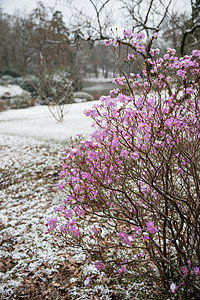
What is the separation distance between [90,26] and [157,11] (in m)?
2.34

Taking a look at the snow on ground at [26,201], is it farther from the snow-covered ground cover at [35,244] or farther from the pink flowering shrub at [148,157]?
the pink flowering shrub at [148,157]

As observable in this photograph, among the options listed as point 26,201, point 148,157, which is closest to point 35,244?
point 26,201

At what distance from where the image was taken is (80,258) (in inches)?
121

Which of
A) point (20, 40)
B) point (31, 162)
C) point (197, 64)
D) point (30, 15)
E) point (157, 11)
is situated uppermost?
point (30, 15)

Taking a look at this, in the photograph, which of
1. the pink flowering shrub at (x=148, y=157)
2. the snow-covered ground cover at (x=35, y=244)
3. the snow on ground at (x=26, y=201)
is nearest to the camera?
the pink flowering shrub at (x=148, y=157)

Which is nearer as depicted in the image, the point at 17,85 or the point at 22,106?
the point at 22,106

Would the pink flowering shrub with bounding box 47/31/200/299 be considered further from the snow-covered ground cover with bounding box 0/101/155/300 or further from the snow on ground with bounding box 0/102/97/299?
the snow on ground with bounding box 0/102/97/299

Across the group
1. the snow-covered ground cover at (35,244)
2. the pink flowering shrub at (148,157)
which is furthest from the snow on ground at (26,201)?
the pink flowering shrub at (148,157)

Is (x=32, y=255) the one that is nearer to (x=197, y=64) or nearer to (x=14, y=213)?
(x=14, y=213)

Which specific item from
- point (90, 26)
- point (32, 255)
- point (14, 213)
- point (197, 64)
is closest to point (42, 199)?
point (14, 213)

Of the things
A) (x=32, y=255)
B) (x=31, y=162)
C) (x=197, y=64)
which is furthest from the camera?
(x=31, y=162)

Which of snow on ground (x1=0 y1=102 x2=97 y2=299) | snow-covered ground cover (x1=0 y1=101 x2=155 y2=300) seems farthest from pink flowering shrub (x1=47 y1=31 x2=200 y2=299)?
snow on ground (x1=0 y1=102 x2=97 y2=299)

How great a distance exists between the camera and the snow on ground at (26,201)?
308 centimetres

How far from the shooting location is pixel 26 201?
4801 millimetres
